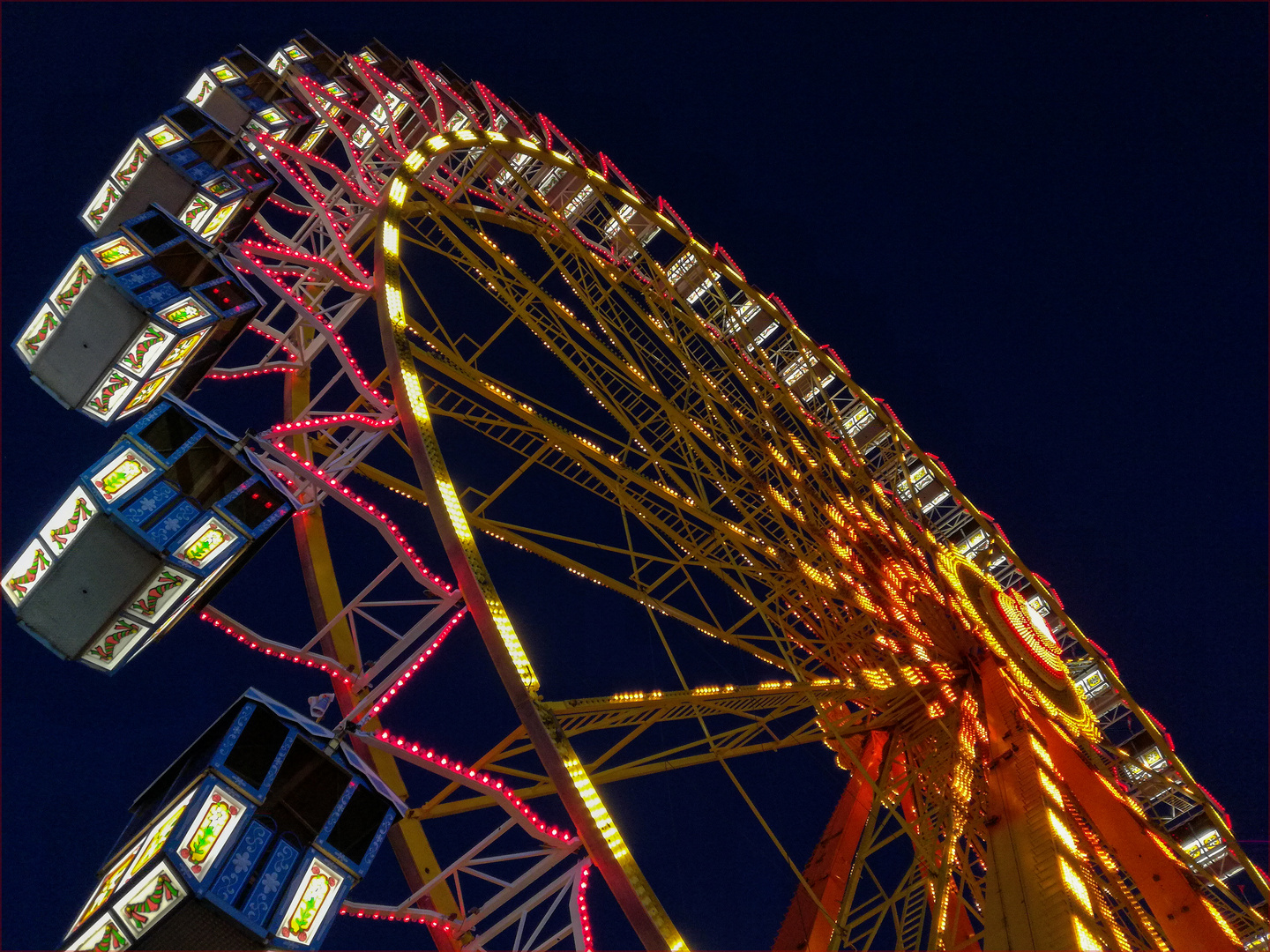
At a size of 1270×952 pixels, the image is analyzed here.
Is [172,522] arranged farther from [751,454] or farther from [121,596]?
[751,454]

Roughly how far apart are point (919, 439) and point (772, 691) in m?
23.4

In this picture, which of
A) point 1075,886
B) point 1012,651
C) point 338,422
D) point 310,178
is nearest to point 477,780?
point 338,422

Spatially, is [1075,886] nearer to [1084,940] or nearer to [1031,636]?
[1084,940]

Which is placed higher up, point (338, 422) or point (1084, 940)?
point (1084, 940)

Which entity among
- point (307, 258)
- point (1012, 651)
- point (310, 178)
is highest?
point (1012, 651)

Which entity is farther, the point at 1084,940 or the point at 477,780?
the point at 1084,940

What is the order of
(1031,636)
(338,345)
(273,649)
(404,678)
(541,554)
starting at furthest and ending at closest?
(1031,636) < (541,554) < (338,345) < (273,649) < (404,678)

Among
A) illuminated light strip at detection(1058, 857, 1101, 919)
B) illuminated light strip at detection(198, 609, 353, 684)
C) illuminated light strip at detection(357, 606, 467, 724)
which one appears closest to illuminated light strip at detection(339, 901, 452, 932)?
illuminated light strip at detection(357, 606, 467, 724)

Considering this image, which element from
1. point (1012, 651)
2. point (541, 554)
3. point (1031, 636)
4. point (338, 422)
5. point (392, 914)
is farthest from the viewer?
point (1031, 636)

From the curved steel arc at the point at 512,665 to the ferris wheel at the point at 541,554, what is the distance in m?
0.03

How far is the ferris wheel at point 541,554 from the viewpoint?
786 cm

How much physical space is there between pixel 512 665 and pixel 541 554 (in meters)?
3.55

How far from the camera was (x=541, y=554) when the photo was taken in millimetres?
11133

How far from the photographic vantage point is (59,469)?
66.5 feet
